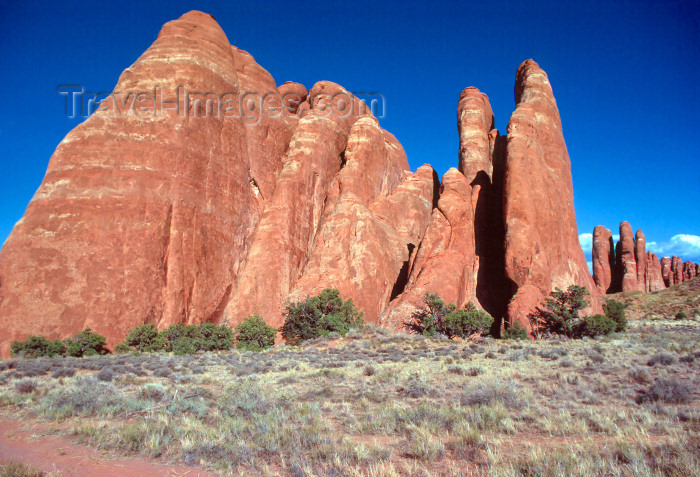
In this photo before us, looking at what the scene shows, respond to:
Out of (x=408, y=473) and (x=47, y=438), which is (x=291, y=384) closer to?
(x=47, y=438)

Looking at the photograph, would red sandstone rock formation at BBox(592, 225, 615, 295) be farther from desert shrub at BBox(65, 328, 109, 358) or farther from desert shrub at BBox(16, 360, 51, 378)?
desert shrub at BBox(16, 360, 51, 378)

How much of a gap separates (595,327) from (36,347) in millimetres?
34135

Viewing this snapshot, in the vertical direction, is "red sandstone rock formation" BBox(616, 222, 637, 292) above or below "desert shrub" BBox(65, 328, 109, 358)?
above

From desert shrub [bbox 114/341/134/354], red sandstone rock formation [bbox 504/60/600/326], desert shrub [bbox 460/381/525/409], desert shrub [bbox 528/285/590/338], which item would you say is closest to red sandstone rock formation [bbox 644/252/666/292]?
red sandstone rock formation [bbox 504/60/600/326]

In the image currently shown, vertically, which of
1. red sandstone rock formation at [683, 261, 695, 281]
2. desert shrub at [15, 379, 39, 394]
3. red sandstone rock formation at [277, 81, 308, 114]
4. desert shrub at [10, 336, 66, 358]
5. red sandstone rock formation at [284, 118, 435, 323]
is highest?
red sandstone rock formation at [277, 81, 308, 114]

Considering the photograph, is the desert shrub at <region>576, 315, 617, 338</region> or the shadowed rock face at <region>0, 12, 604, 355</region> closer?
the desert shrub at <region>576, 315, 617, 338</region>

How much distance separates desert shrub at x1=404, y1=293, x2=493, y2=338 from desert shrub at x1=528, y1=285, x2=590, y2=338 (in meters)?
3.28

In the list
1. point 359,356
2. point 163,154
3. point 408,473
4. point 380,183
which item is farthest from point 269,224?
point 408,473

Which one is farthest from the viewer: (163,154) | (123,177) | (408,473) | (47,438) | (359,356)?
(163,154)

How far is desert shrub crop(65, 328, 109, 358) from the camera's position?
925 inches

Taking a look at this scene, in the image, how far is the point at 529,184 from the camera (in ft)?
112

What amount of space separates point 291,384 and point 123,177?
2571 centimetres

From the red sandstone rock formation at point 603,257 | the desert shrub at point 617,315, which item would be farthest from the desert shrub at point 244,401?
the red sandstone rock formation at point 603,257

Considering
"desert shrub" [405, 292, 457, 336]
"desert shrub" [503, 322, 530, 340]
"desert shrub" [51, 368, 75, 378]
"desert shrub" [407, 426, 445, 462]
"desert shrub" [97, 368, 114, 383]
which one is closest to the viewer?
"desert shrub" [407, 426, 445, 462]
